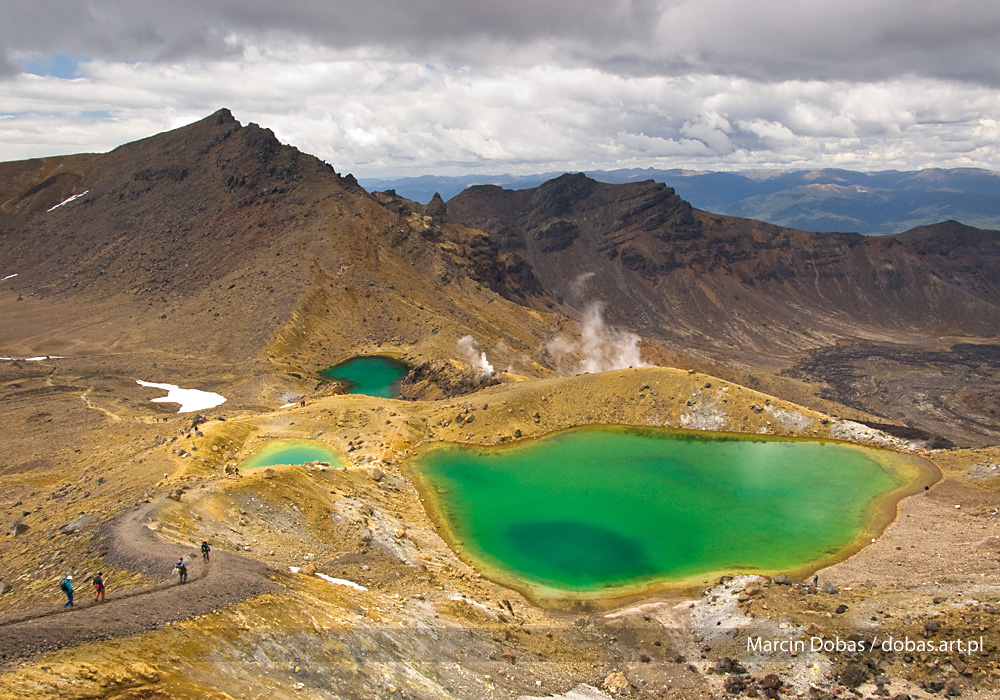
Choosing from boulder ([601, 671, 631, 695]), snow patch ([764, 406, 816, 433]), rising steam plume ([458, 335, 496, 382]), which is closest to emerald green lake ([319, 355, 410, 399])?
rising steam plume ([458, 335, 496, 382])

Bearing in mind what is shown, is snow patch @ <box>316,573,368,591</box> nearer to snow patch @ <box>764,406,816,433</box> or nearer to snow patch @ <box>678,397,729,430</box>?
snow patch @ <box>678,397,729,430</box>

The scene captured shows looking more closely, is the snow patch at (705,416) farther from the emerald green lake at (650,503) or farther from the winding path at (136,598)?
the winding path at (136,598)

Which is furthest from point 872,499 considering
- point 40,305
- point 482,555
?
point 40,305

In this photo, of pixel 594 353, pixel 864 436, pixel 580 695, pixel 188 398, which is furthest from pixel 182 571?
pixel 594 353

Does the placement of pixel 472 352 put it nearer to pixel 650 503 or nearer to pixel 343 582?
pixel 650 503

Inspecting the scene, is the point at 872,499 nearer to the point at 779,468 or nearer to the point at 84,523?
the point at 779,468

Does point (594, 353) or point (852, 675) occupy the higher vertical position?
point (594, 353)
